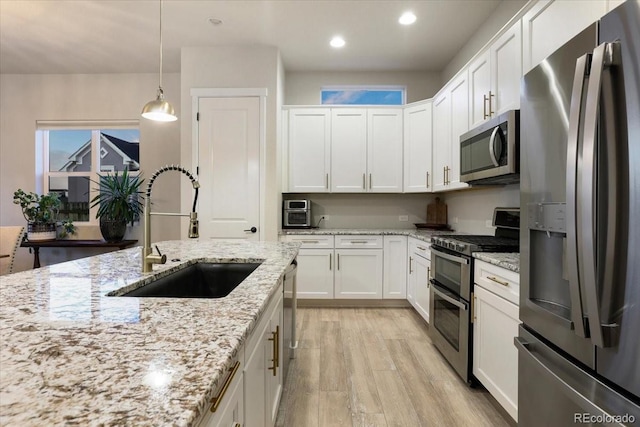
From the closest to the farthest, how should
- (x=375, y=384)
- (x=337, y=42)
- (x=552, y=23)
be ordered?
(x=552, y=23)
(x=375, y=384)
(x=337, y=42)

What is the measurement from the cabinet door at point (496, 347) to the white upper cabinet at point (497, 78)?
1.32 meters

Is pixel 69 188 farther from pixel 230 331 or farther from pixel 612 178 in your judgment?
pixel 612 178

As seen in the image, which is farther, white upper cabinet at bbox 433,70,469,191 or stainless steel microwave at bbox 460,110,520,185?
white upper cabinet at bbox 433,70,469,191

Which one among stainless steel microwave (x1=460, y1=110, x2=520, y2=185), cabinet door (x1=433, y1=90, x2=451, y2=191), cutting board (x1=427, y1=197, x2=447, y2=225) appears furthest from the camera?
cutting board (x1=427, y1=197, x2=447, y2=225)

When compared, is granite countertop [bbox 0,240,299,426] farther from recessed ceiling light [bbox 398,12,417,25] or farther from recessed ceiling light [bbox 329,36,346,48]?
recessed ceiling light [bbox 329,36,346,48]

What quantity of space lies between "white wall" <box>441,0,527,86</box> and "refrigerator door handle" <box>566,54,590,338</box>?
2.09 meters

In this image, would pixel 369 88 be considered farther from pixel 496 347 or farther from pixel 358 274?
pixel 496 347

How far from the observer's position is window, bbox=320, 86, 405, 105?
4.40m

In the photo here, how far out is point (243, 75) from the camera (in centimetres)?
367

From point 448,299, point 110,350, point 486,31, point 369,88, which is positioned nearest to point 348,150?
point 369,88

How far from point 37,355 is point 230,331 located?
1.17ft

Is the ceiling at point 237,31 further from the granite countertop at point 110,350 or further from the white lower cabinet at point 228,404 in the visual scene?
the white lower cabinet at point 228,404

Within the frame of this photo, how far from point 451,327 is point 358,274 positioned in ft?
5.07

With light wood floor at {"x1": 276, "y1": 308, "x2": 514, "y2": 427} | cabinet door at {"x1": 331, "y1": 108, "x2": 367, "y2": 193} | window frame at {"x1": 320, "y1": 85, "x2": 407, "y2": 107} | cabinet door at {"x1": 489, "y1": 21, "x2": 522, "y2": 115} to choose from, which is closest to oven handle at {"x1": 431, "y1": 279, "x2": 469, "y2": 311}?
light wood floor at {"x1": 276, "y1": 308, "x2": 514, "y2": 427}
